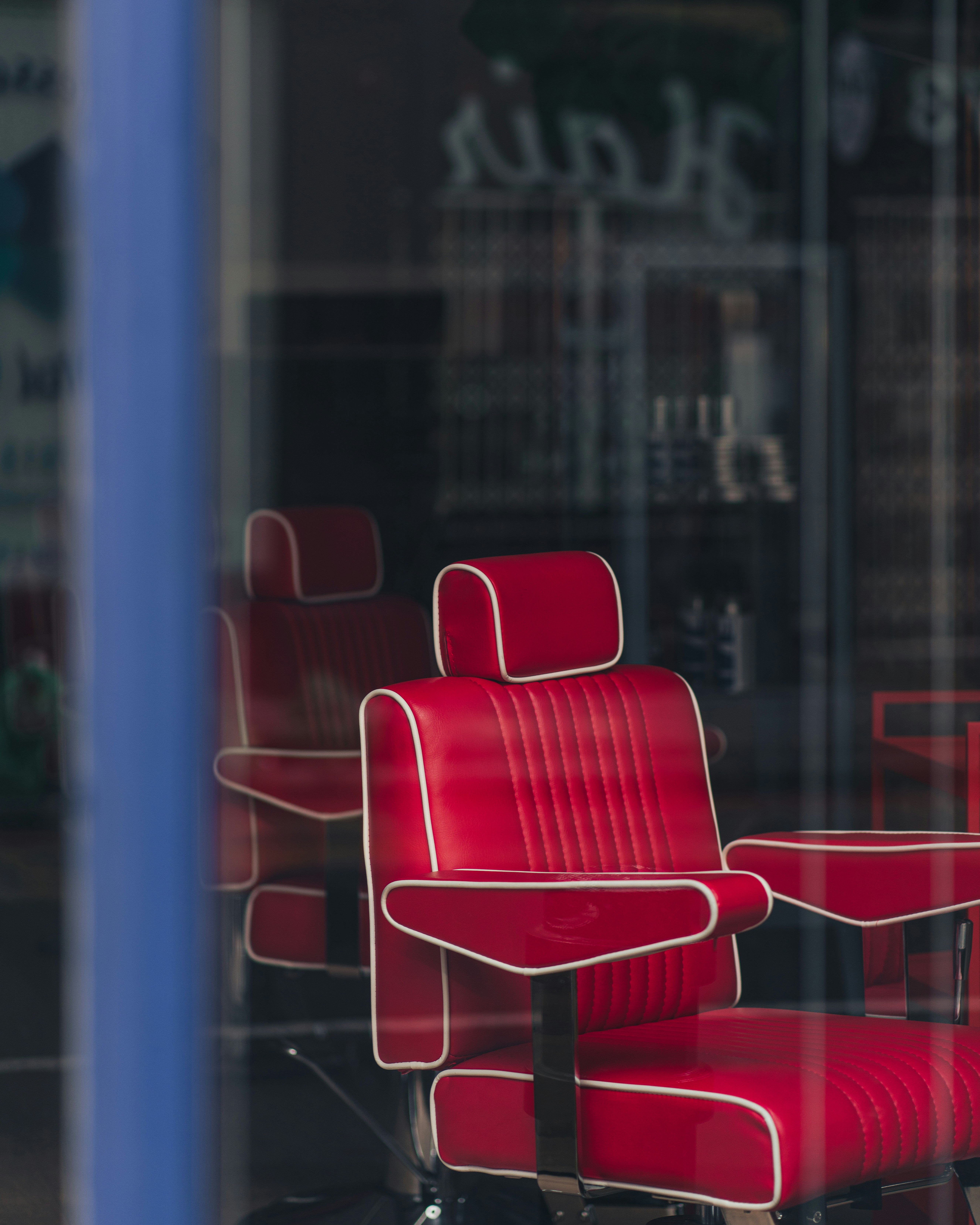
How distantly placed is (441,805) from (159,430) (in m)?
0.80

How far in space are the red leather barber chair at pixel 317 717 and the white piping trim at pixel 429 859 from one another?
34 cm

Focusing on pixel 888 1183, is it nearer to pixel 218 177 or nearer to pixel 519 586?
pixel 519 586

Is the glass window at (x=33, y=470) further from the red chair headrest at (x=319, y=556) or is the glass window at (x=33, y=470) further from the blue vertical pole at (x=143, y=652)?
the red chair headrest at (x=319, y=556)

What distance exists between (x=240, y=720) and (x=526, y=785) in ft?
1.28

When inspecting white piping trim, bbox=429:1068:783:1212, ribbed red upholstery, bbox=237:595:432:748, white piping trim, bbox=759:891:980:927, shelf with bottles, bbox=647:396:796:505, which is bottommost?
white piping trim, bbox=429:1068:783:1212

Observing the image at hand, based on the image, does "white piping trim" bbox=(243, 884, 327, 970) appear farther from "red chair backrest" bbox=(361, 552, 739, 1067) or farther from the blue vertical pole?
the blue vertical pole

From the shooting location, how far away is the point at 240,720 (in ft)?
5.96

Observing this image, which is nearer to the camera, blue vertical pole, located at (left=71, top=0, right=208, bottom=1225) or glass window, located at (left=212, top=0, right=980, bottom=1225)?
blue vertical pole, located at (left=71, top=0, right=208, bottom=1225)

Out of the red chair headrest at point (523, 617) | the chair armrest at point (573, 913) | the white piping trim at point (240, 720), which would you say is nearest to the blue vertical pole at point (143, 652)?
the white piping trim at point (240, 720)

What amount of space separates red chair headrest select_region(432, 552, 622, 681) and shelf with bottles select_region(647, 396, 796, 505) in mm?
1120

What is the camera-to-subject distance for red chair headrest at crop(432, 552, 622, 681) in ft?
6.37

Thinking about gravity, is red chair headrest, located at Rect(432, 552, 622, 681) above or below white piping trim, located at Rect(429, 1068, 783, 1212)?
above

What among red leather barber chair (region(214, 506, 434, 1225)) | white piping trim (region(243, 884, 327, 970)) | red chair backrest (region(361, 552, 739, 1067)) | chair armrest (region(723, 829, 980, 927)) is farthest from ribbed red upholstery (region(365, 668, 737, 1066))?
white piping trim (region(243, 884, 327, 970))

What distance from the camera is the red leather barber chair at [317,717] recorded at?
227cm
